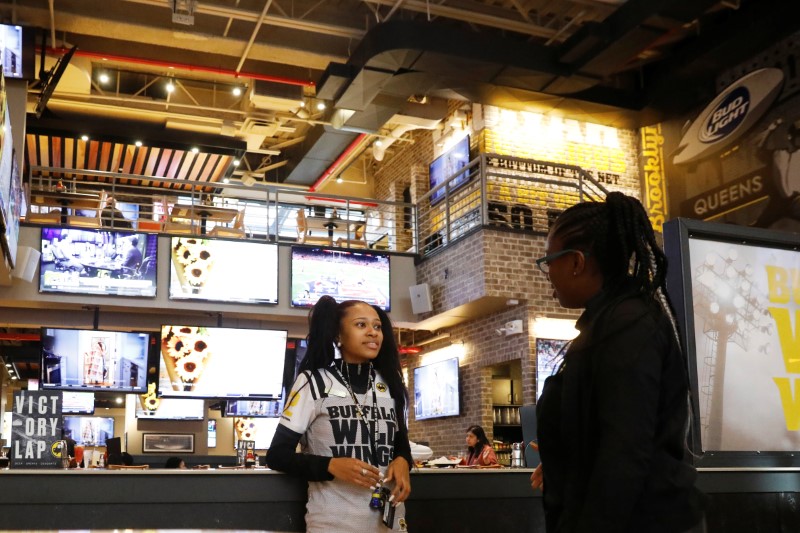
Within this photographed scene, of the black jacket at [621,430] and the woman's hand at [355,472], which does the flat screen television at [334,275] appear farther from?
the black jacket at [621,430]

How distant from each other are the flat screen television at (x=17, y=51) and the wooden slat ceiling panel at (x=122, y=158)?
2.27 m

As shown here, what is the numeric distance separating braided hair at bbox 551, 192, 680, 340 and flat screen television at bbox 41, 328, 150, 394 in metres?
9.16

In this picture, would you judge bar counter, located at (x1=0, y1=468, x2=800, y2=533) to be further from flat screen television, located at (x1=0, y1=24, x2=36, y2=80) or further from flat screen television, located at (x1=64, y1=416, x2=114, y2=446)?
flat screen television, located at (x1=64, y1=416, x2=114, y2=446)

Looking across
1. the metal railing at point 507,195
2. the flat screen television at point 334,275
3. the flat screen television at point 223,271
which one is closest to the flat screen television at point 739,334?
the metal railing at point 507,195

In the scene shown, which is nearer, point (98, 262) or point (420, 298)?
point (98, 262)

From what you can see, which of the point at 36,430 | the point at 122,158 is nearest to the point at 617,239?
the point at 36,430

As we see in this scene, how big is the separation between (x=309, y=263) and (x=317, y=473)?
8913mm

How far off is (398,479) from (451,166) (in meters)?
11.5

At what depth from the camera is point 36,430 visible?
3154 mm

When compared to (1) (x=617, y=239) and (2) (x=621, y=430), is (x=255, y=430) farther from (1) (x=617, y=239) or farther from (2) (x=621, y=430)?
(2) (x=621, y=430)

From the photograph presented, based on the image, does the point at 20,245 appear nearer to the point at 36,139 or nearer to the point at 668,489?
the point at 36,139

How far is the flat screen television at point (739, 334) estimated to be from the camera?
3088mm

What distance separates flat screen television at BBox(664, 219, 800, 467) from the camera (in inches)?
122

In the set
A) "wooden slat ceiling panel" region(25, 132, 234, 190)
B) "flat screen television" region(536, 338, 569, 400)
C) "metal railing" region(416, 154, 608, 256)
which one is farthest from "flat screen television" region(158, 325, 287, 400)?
"wooden slat ceiling panel" region(25, 132, 234, 190)
